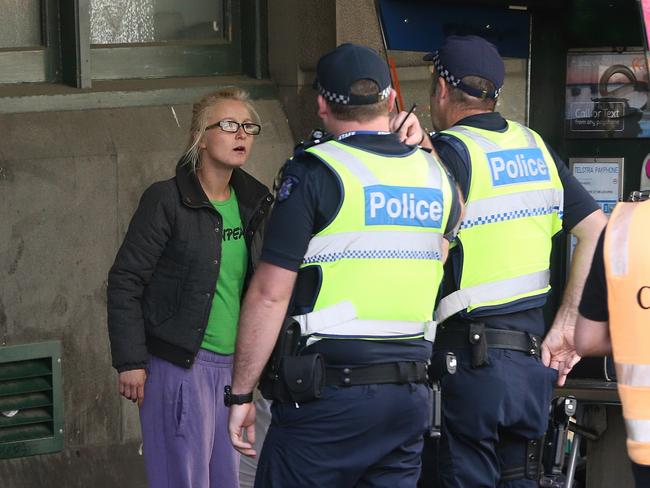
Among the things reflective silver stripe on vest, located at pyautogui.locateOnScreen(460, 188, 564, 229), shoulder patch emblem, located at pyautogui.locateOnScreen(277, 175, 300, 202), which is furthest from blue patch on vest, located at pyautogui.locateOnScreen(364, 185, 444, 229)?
reflective silver stripe on vest, located at pyautogui.locateOnScreen(460, 188, 564, 229)

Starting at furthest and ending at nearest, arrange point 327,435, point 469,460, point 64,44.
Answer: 1. point 64,44
2. point 469,460
3. point 327,435

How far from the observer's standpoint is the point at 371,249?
4.16 meters

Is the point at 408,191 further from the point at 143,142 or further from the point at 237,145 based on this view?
the point at 143,142

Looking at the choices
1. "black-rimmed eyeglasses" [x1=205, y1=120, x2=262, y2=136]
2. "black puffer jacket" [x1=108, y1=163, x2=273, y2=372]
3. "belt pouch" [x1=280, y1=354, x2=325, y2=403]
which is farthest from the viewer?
"black-rimmed eyeglasses" [x1=205, y1=120, x2=262, y2=136]

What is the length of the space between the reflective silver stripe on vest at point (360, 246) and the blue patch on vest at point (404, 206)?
0.04 meters

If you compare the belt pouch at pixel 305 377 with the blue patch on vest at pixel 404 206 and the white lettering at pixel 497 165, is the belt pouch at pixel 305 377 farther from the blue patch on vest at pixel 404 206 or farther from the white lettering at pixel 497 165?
the white lettering at pixel 497 165

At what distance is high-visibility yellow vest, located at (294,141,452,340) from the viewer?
13.6 ft

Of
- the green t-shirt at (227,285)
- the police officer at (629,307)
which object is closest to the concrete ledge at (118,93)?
the green t-shirt at (227,285)

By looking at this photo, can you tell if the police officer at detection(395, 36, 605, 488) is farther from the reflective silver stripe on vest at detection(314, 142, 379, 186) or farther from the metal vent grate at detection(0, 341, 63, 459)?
the metal vent grate at detection(0, 341, 63, 459)

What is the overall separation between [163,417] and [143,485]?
1.53 meters

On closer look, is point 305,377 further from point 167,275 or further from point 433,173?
point 167,275

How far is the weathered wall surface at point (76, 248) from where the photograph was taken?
20.4ft

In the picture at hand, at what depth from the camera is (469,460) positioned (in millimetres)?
4867

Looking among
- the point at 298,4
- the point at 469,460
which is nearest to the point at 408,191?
the point at 469,460
